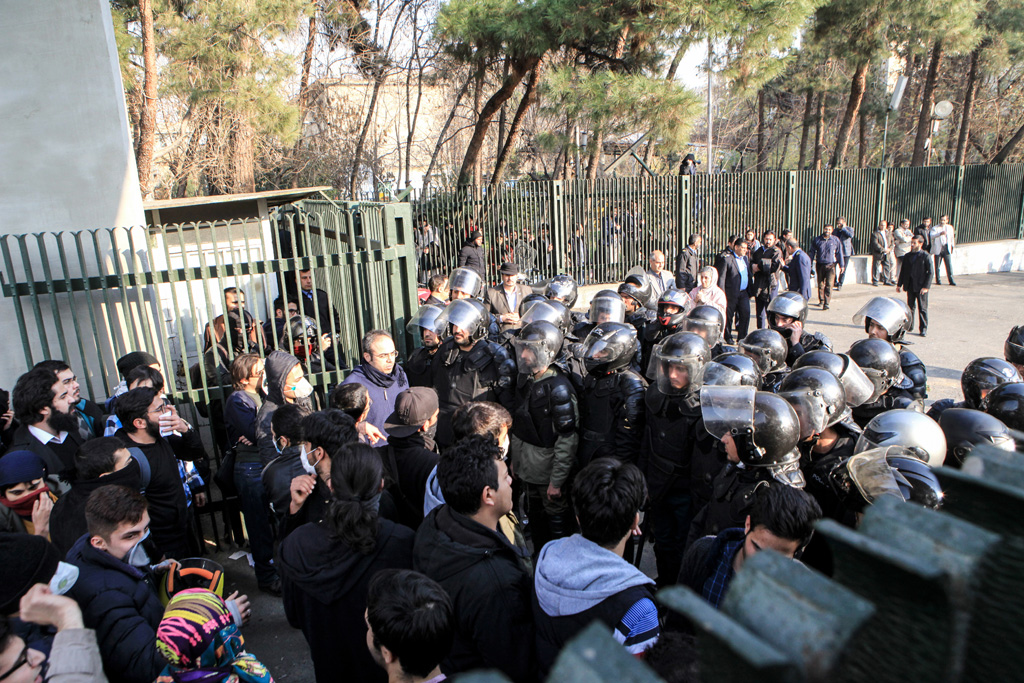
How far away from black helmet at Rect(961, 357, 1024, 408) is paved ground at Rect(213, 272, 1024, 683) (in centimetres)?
241

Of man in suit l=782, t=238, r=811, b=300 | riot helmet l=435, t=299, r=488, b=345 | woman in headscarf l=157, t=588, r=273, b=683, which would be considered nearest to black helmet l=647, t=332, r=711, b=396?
riot helmet l=435, t=299, r=488, b=345

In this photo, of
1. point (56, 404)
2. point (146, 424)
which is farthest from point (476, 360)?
point (56, 404)

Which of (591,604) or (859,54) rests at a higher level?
(859,54)

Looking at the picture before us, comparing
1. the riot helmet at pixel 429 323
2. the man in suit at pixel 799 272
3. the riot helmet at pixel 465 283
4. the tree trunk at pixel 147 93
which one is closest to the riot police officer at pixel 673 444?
the riot helmet at pixel 429 323

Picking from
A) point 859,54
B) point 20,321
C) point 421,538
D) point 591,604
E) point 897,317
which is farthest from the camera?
point 859,54

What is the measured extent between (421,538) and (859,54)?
1988 cm

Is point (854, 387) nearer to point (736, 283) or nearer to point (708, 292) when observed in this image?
point (708, 292)

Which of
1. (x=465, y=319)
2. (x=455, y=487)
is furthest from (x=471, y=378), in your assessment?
(x=455, y=487)

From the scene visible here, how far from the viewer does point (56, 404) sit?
3.85 m

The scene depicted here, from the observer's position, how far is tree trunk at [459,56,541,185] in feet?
37.1

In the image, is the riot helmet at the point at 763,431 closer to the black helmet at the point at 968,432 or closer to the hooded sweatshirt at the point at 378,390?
the black helmet at the point at 968,432

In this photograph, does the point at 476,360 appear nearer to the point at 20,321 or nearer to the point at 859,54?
the point at 20,321

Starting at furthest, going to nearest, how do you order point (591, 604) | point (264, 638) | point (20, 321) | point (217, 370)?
1. point (217, 370)
2. point (20, 321)
3. point (264, 638)
4. point (591, 604)

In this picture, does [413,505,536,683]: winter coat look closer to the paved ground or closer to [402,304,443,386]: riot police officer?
the paved ground
